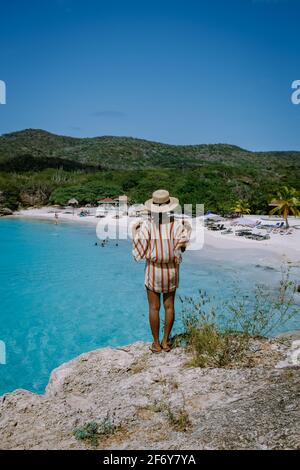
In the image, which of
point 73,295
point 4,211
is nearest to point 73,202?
point 4,211

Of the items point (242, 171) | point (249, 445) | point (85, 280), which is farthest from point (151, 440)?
point (242, 171)

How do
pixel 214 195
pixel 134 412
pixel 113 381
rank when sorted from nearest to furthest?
pixel 134 412, pixel 113 381, pixel 214 195

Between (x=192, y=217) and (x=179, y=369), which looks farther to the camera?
(x=192, y=217)

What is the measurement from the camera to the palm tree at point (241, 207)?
141ft

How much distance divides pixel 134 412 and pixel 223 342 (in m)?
1.44

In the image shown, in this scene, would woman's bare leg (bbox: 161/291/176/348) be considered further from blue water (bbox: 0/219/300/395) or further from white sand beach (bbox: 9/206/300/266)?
white sand beach (bbox: 9/206/300/266)

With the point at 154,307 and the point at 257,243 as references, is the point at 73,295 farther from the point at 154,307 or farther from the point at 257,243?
the point at 257,243

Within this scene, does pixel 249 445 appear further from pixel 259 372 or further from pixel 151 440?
pixel 259 372

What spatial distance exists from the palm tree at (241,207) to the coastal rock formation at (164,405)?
129 ft

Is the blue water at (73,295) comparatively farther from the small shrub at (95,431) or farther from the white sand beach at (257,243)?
the small shrub at (95,431)

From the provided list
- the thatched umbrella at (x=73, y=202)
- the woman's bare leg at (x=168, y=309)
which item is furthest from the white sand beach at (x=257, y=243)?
the thatched umbrella at (x=73, y=202)

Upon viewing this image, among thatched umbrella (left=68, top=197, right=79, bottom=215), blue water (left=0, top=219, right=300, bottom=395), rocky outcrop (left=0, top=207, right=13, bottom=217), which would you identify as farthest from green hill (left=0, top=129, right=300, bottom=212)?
blue water (left=0, top=219, right=300, bottom=395)

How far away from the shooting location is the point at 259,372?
12.7 ft

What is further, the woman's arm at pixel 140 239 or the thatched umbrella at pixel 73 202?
the thatched umbrella at pixel 73 202
